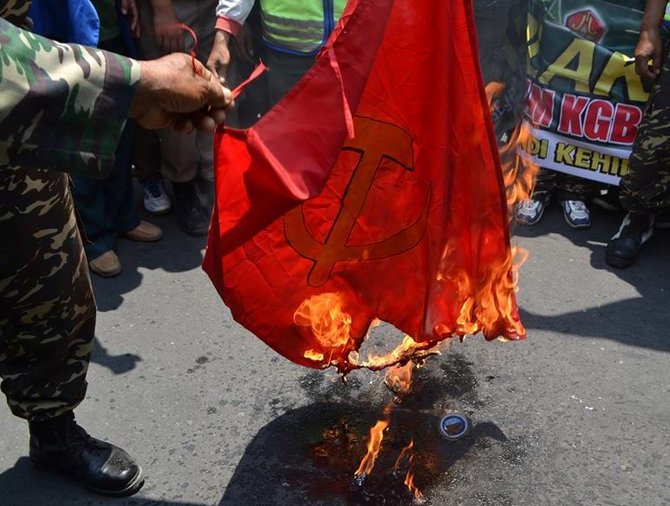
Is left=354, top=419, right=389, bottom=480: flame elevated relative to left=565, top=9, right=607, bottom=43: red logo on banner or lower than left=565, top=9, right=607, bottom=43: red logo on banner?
lower

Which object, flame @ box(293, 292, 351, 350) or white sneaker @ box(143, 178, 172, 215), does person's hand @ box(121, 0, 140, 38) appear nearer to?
white sneaker @ box(143, 178, 172, 215)

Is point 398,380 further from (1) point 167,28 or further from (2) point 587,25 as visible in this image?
(2) point 587,25

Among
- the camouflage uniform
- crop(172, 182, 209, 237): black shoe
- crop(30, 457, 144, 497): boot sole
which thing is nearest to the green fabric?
crop(172, 182, 209, 237): black shoe

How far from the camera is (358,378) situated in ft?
10.1

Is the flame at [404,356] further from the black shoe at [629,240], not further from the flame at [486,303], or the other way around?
the black shoe at [629,240]

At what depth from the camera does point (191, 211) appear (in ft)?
13.7

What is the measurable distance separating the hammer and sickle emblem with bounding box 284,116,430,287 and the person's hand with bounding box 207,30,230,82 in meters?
1.59

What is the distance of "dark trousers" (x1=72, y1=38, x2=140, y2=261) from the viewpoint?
376 cm

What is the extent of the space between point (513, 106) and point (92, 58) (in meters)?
3.67

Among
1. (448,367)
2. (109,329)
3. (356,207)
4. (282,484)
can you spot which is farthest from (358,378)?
(109,329)

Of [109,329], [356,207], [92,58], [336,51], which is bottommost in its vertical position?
[109,329]

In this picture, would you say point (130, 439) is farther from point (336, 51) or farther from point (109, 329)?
point (336, 51)

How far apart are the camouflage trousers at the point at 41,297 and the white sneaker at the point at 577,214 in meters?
2.93

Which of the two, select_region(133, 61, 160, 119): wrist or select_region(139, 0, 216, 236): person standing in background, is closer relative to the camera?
select_region(133, 61, 160, 119): wrist
